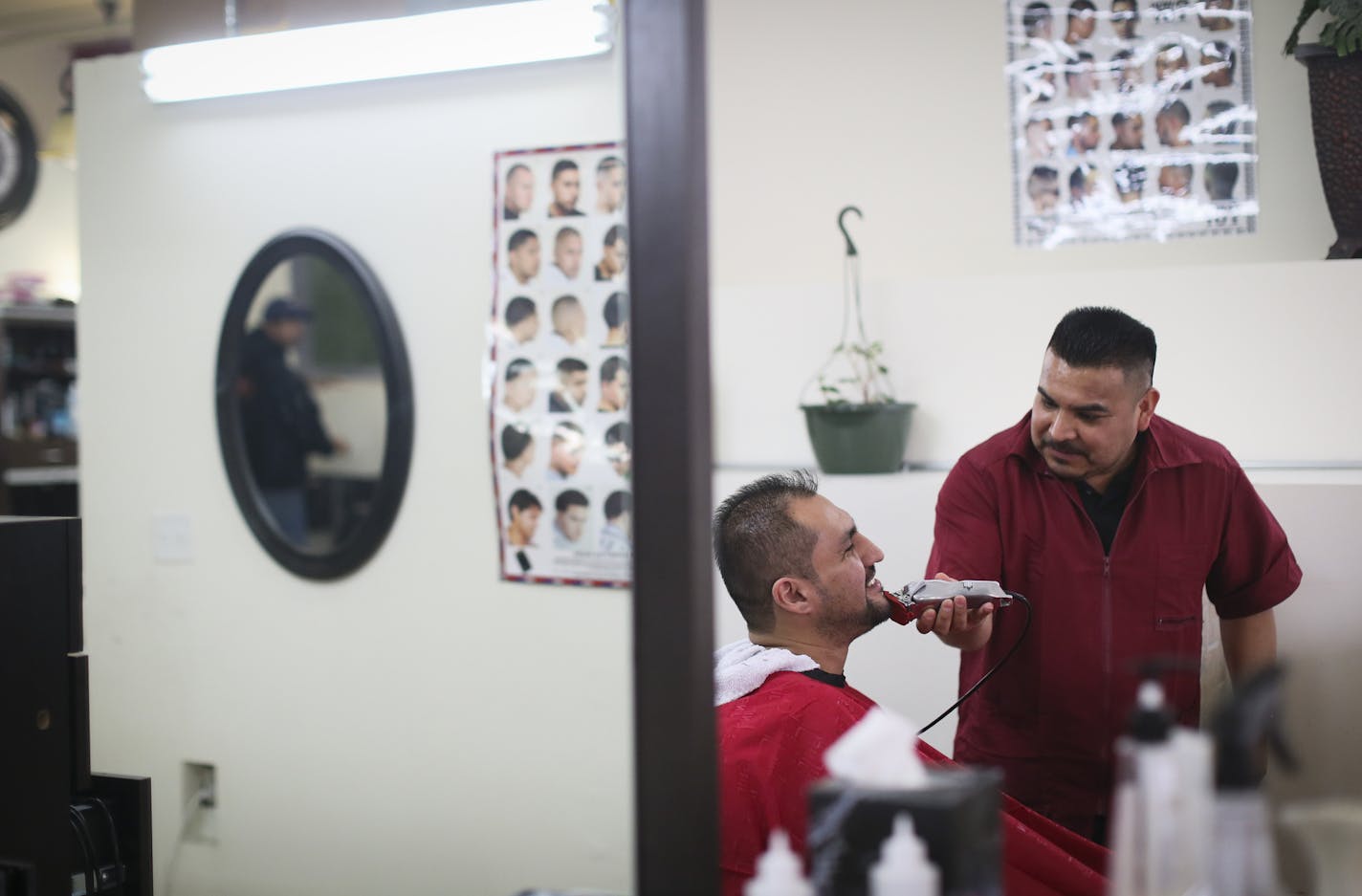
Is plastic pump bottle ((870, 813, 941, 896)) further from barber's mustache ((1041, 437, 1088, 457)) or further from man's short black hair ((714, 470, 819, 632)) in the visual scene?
barber's mustache ((1041, 437, 1088, 457))

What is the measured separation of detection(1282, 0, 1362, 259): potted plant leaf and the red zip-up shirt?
0.47m

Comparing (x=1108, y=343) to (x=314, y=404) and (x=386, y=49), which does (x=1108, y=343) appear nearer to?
(x=386, y=49)

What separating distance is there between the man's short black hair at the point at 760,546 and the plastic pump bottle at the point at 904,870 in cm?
107

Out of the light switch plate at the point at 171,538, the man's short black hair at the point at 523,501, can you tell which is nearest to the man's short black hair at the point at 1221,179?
the man's short black hair at the point at 523,501

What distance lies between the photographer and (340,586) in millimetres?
3154

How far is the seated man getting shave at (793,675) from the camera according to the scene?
5.35ft

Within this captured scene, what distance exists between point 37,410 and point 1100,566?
5.34 meters

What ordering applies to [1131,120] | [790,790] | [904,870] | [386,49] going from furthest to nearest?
[386,49] < [1131,120] < [790,790] < [904,870]

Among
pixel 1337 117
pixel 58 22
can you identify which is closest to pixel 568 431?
pixel 1337 117

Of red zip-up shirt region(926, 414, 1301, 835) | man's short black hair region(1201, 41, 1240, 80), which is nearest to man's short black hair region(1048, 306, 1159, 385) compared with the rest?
red zip-up shirt region(926, 414, 1301, 835)

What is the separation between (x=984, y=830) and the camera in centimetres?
95

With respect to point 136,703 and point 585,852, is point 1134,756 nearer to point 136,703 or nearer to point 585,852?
point 585,852

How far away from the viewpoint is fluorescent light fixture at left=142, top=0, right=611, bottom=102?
2.68 m

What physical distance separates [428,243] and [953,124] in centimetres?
138
